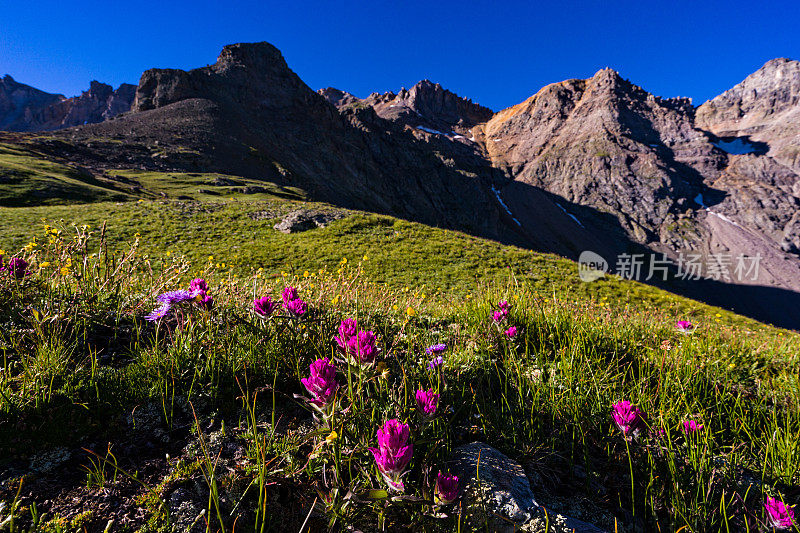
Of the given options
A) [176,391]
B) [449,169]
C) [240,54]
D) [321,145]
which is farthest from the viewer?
[449,169]

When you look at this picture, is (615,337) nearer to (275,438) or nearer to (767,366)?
(767,366)

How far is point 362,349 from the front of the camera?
1.90m

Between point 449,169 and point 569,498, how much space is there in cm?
13799

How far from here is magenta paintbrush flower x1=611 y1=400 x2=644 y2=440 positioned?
1.88 meters

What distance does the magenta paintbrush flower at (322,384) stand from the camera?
1551 mm

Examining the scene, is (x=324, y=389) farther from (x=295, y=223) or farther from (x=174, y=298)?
(x=295, y=223)

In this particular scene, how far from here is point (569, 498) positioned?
1.77 m

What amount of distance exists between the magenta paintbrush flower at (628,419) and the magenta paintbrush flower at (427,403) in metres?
1.10

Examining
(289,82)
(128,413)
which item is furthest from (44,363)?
(289,82)

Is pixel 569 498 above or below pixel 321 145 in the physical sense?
below

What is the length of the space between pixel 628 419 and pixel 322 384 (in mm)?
1712

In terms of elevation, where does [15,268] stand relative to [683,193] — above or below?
below

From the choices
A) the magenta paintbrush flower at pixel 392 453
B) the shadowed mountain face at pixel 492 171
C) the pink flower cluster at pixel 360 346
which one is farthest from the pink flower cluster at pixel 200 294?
the shadowed mountain face at pixel 492 171

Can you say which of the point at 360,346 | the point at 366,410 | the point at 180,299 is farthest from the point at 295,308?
the point at 366,410
